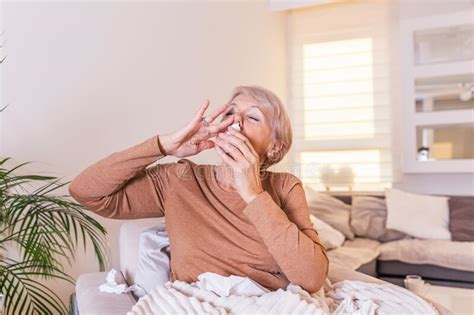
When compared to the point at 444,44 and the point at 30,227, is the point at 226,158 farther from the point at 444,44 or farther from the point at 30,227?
the point at 444,44

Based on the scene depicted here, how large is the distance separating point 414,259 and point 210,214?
2.10 meters

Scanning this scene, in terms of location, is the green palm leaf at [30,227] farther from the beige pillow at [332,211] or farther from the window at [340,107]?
the window at [340,107]

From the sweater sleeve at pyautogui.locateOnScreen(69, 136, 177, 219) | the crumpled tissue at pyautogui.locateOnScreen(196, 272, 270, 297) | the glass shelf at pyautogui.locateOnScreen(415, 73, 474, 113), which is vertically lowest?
the crumpled tissue at pyautogui.locateOnScreen(196, 272, 270, 297)

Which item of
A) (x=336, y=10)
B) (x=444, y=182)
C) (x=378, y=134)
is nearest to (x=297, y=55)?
(x=336, y=10)

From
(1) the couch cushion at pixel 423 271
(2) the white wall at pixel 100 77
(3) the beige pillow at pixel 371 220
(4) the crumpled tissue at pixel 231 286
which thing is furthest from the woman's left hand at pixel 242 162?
(3) the beige pillow at pixel 371 220

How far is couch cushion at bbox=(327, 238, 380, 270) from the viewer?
2629 mm

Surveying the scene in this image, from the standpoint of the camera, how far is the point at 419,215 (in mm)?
3318

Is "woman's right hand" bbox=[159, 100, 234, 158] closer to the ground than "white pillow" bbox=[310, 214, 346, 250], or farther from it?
farther from it

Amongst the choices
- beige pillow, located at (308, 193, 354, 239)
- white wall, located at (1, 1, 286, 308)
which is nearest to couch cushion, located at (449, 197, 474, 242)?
beige pillow, located at (308, 193, 354, 239)

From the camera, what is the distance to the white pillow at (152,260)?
1.41 m

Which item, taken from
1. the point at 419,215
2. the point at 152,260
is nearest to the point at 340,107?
the point at 419,215

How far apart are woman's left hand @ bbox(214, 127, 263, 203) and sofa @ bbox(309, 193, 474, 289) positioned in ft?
5.41

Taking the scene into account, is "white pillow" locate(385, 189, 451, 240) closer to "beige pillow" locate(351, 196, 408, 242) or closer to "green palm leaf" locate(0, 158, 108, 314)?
"beige pillow" locate(351, 196, 408, 242)

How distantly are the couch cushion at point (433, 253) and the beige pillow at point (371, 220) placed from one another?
0.69ft
